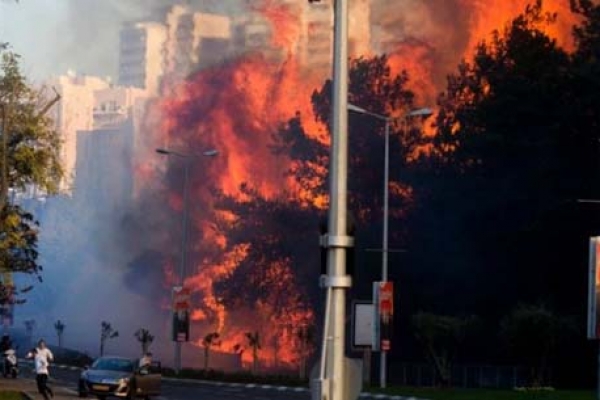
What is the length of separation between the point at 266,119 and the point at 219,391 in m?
44.1

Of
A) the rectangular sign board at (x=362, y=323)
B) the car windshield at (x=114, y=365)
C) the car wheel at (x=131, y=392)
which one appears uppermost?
the rectangular sign board at (x=362, y=323)

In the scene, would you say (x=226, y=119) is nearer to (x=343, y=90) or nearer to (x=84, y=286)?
(x=84, y=286)

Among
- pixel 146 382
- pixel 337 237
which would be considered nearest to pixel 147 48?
pixel 146 382

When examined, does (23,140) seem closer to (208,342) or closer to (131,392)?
(131,392)

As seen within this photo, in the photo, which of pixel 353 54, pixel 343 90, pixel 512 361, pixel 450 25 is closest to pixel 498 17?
pixel 450 25

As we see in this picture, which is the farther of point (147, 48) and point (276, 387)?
point (147, 48)

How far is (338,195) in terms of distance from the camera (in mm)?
15766

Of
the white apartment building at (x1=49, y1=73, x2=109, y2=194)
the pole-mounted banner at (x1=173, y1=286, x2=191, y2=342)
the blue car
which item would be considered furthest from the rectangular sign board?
the white apartment building at (x1=49, y1=73, x2=109, y2=194)

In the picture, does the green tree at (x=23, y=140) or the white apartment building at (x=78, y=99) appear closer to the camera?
the green tree at (x=23, y=140)

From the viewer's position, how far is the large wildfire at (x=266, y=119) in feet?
273

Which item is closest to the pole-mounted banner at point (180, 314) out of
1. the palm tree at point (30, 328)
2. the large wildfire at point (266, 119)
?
the large wildfire at point (266, 119)

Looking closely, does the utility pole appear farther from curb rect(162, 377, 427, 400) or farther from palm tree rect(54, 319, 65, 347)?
palm tree rect(54, 319, 65, 347)

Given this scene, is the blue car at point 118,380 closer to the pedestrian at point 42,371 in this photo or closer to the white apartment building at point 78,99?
the pedestrian at point 42,371

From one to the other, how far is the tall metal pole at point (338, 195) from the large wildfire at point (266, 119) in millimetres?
62206
